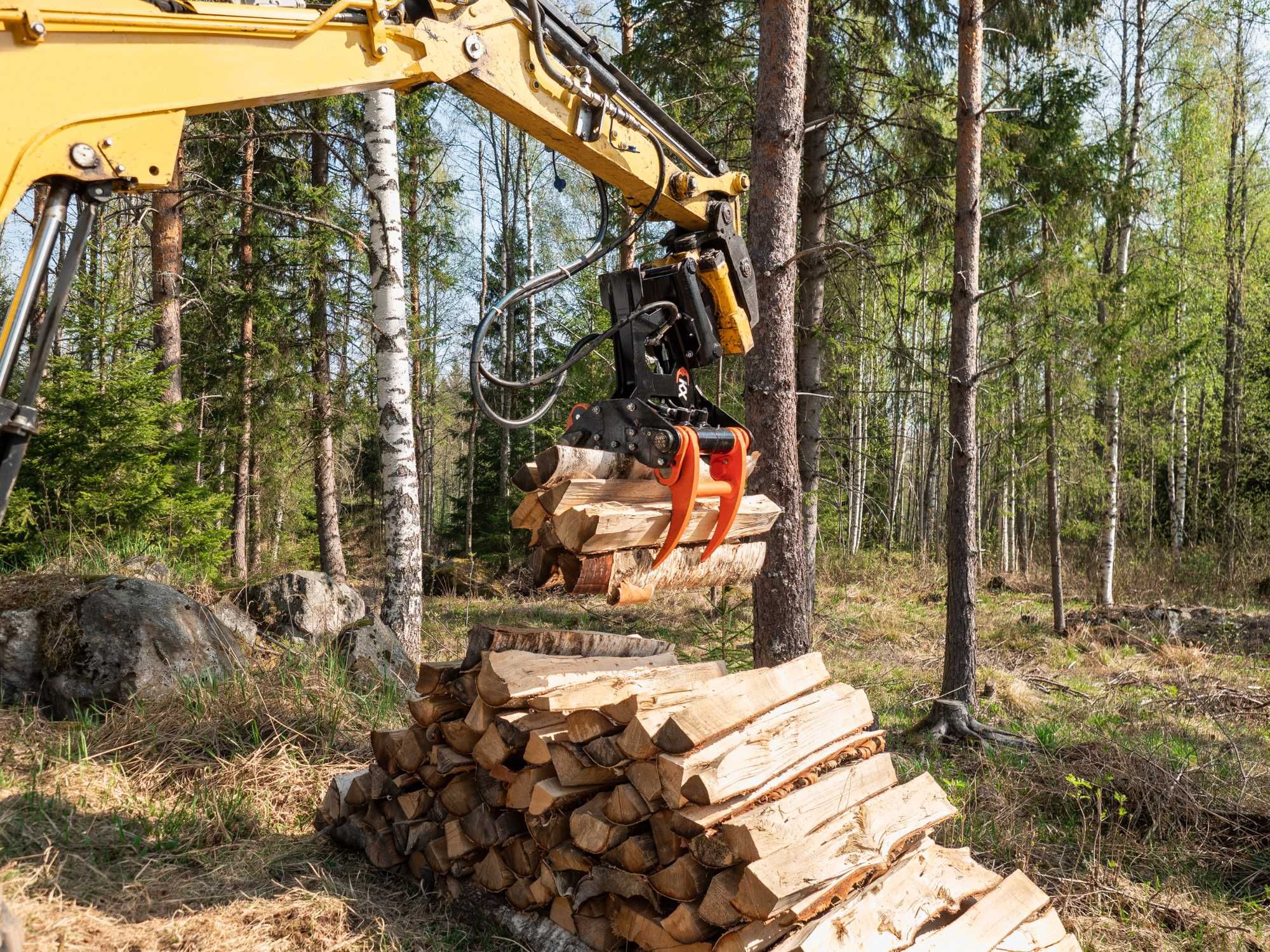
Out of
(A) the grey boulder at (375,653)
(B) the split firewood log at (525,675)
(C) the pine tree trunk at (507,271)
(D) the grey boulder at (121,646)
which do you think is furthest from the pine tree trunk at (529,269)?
(B) the split firewood log at (525,675)

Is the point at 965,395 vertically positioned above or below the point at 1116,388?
below

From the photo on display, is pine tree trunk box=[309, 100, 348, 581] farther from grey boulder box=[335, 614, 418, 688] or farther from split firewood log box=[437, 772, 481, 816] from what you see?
split firewood log box=[437, 772, 481, 816]

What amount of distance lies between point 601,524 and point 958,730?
4.50m

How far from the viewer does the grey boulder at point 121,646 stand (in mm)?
4996

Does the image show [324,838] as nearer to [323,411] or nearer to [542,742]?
[542,742]

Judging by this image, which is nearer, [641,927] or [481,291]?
[641,927]

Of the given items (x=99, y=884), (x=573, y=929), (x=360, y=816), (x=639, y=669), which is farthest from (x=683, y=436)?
(x=99, y=884)

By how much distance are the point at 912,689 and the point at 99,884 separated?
648 centimetres

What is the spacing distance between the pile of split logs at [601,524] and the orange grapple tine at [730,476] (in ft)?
0.21

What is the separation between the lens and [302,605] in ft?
24.2

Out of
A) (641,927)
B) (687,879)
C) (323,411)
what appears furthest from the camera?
(323,411)

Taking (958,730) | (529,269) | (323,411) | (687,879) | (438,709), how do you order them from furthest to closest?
1. (529,269)
2. (323,411)
3. (958,730)
4. (438,709)
5. (687,879)

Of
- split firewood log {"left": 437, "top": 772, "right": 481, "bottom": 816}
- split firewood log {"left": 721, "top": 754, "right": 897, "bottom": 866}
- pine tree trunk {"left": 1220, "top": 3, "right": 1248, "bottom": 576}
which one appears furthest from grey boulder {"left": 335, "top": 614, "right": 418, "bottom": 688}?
pine tree trunk {"left": 1220, "top": 3, "right": 1248, "bottom": 576}

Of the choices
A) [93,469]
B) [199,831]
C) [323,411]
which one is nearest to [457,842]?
[199,831]
